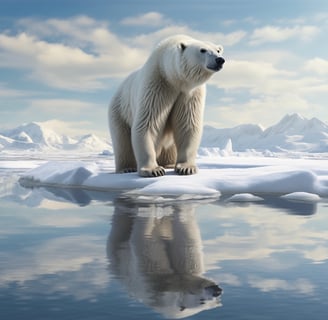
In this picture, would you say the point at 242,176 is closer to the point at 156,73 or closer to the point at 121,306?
the point at 156,73

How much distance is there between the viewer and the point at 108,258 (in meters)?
3.62

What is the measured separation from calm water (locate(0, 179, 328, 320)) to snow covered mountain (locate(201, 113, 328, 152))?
74.6 metres

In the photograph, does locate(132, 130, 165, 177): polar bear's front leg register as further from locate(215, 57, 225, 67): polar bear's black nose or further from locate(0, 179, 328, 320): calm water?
locate(0, 179, 328, 320): calm water

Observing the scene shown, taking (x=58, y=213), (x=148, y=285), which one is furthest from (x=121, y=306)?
(x=58, y=213)

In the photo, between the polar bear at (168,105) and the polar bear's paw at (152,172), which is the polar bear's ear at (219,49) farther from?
the polar bear's paw at (152,172)

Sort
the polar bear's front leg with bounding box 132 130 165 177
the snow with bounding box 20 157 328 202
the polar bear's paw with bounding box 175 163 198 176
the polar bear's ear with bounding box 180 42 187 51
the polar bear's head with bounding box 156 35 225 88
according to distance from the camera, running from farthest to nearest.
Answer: the polar bear's paw with bounding box 175 163 198 176
the polar bear's front leg with bounding box 132 130 165 177
the polar bear's ear with bounding box 180 42 187 51
the snow with bounding box 20 157 328 202
the polar bear's head with bounding box 156 35 225 88

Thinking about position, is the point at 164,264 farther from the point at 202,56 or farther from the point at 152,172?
the point at 152,172

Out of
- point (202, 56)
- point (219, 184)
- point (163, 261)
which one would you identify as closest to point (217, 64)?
point (202, 56)

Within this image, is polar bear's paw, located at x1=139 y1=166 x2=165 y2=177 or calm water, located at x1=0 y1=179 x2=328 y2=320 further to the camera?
polar bear's paw, located at x1=139 y1=166 x2=165 y2=177

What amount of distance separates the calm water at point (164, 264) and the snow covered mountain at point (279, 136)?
2935 inches

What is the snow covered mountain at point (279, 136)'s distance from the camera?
85.2m

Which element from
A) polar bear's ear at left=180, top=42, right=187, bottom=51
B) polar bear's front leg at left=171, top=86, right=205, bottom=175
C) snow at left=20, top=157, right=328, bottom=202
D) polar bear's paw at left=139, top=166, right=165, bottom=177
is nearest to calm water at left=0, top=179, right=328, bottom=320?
snow at left=20, top=157, right=328, bottom=202

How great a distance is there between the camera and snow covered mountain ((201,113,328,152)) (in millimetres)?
85188

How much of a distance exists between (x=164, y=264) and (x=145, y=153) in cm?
526
